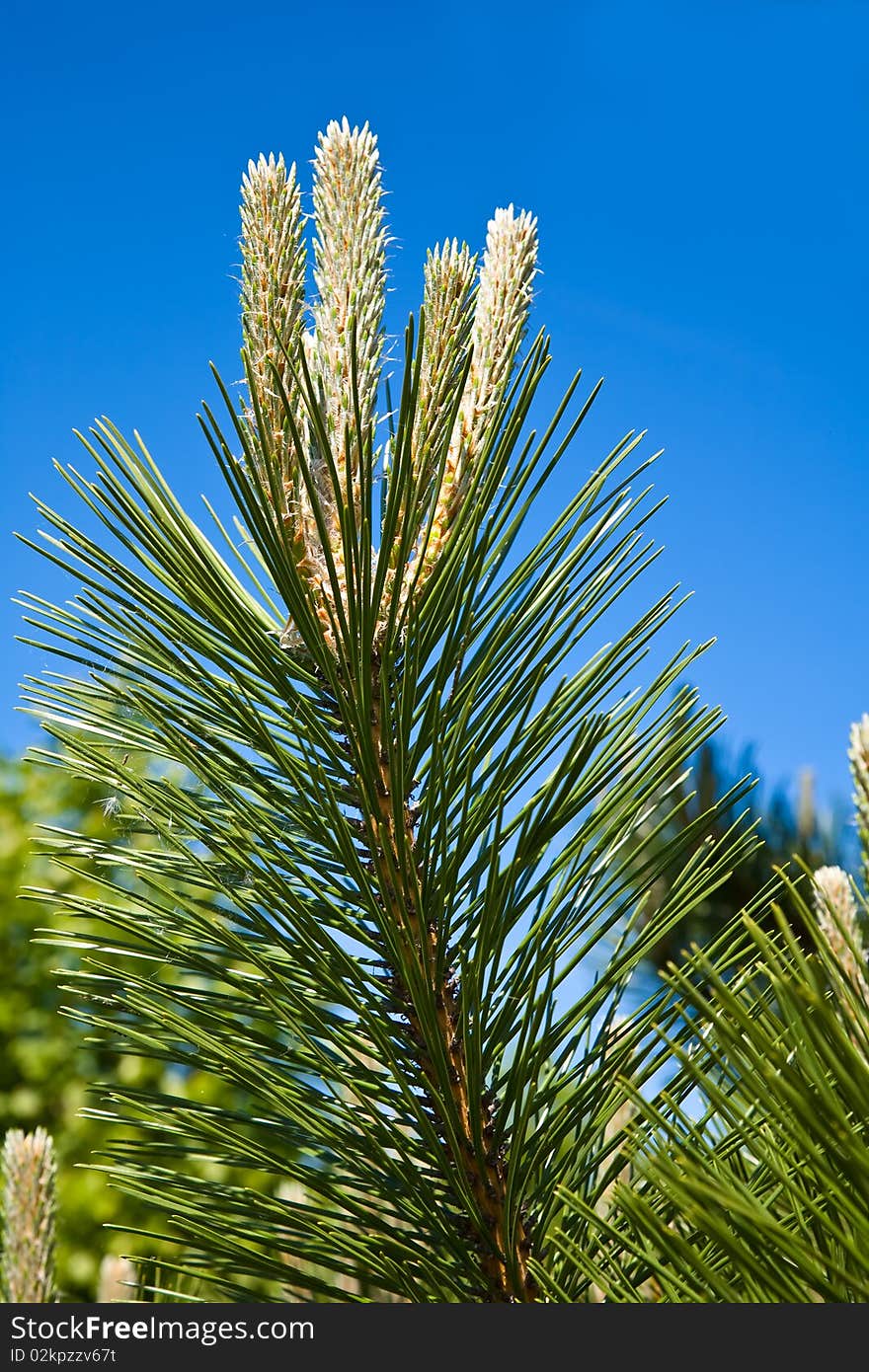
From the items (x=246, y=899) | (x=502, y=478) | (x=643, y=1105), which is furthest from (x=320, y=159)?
(x=643, y=1105)

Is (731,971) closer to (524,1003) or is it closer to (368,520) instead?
(524,1003)

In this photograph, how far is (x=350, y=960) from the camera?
2.21ft

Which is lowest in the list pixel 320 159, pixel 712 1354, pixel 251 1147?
pixel 712 1354

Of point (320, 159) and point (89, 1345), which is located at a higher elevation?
point (320, 159)

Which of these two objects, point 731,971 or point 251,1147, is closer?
point 251,1147

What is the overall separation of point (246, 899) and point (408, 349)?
1.20 ft

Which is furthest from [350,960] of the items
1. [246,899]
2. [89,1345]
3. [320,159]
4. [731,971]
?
[320,159]

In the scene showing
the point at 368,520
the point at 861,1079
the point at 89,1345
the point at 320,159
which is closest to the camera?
the point at 861,1079

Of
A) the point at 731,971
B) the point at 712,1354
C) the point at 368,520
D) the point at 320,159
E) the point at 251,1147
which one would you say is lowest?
the point at 712,1354

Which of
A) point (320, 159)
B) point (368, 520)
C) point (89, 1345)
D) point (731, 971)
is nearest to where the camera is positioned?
point (89, 1345)

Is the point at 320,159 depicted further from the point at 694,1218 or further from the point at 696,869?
the point at 694,1218

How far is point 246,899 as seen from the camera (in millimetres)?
702

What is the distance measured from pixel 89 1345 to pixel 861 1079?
0.41m

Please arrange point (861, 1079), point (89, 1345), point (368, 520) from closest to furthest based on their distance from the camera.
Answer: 1. point (861, 1079)
2. point (89, 1345)
3. point (368, 520)
